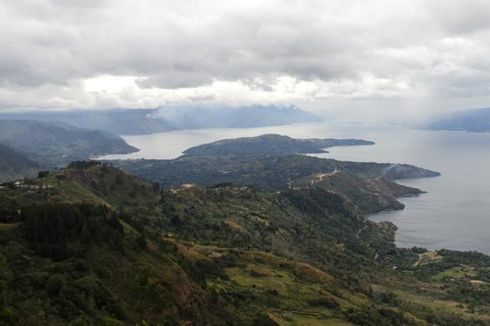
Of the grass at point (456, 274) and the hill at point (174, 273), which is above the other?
the hill at point (174, 273)

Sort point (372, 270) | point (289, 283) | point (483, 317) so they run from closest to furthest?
point (289, 283) → point (483, 317) → point (372, 270)

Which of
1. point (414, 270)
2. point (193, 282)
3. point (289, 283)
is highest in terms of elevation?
point (193, 282)

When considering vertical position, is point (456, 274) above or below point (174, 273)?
below

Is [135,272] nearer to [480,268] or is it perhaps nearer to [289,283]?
[289,283]

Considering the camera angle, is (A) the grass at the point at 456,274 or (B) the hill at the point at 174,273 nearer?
(B) the hill at the point at 174,273

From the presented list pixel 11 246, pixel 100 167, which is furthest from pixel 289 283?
pixel 100 167

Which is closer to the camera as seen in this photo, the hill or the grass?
the hill

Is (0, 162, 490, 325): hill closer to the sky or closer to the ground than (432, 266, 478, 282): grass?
closer to the sky

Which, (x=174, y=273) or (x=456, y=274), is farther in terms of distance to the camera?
(x=456, y=274)
